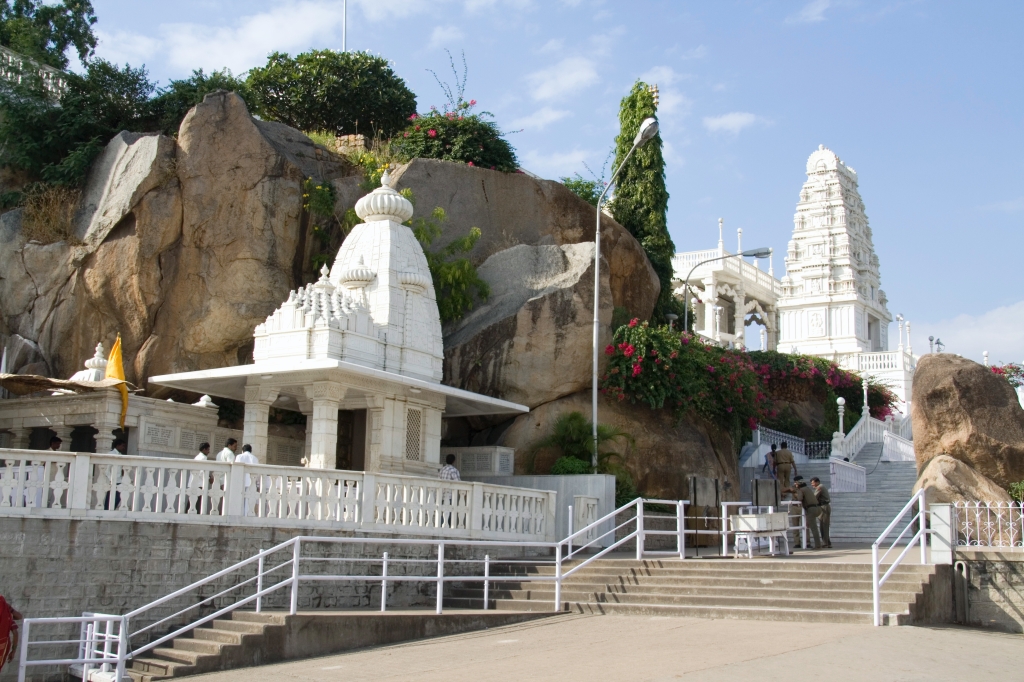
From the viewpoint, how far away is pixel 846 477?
92.3ft

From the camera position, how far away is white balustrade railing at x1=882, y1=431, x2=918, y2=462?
3372 cm

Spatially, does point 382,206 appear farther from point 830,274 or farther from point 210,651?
point 830,274

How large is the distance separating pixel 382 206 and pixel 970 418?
11635mm

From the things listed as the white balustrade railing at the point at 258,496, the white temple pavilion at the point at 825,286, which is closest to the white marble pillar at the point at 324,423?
the white balustrade railing at the point at 258,496

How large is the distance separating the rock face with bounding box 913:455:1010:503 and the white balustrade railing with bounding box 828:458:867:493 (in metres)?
8.02

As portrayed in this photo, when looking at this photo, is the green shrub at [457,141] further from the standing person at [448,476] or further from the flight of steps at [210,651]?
the flight of steps at [210,651]

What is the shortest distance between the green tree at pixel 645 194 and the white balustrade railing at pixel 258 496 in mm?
12641

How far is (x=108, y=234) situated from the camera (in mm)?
24094

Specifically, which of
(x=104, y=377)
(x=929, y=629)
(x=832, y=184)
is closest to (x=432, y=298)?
(x=104, y=377)

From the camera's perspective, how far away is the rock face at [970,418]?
19.5 meters

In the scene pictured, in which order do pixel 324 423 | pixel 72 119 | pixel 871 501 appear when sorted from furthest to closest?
pixel 72 119, pixel 871 501, pixel 324 423

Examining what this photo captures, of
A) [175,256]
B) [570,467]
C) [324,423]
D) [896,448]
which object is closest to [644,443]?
[570,467]

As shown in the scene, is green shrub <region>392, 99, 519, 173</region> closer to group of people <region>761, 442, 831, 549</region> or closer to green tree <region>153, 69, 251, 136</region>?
green tree <region>153, 69, 251, 136</region>

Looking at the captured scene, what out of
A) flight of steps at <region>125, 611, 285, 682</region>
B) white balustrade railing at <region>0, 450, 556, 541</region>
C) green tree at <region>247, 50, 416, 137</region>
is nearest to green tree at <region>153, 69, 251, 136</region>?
green tree at <region>247, 50, 416, 137</region>
